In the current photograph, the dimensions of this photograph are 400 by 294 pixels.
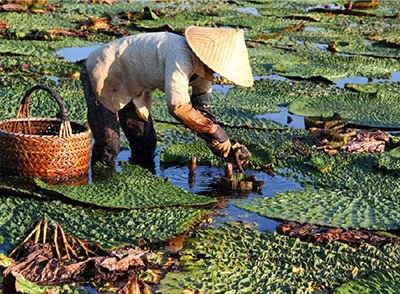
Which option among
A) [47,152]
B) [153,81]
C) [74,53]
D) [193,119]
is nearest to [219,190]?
[193,119]

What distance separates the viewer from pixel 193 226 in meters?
3.11

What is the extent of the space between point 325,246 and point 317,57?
483cm

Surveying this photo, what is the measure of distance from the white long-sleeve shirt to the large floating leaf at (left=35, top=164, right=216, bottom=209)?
417 millimetres

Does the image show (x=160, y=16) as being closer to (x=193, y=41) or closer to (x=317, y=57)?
(x=317, y=57)

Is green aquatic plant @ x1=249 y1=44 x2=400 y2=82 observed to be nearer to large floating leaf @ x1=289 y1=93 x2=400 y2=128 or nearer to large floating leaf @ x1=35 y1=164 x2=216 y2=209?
large floating leaf @ x1=289 y1=93 x2=400 y2=128

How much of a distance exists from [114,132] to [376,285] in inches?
69.8

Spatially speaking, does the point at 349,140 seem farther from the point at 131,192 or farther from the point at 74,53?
the point at 74,53

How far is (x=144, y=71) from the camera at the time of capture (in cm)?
345

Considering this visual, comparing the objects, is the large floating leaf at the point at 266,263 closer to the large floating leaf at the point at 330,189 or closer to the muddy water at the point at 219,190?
the muddy water at the point at 219,190

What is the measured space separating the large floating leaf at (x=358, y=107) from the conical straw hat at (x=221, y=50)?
6.50ft

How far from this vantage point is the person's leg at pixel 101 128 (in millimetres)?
3721

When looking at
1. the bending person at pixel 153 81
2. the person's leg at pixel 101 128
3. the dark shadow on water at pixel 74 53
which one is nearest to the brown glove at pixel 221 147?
the bending person at pixel 153 81

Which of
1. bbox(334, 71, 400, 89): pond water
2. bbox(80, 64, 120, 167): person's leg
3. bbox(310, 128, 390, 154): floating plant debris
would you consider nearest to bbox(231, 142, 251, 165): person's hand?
bbox(80, 64, 120, 167): person's leg

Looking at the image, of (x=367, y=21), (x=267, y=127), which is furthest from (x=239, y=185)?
(x=367, y=21)
